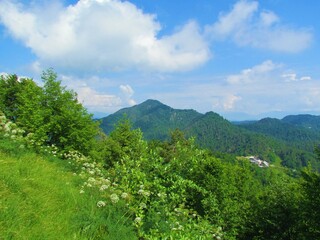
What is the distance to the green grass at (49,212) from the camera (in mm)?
5285

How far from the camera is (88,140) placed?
2900 centimetres

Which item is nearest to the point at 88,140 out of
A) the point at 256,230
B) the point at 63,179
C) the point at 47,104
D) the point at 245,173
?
the point at 47,104

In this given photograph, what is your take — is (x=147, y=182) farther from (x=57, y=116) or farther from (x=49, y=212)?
(x=57, y=116)

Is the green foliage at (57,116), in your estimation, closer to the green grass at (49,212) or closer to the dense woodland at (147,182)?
the dense woodland at (147,182)

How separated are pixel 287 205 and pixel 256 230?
4.30 metres

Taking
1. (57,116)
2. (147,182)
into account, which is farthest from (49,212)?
(57,116)

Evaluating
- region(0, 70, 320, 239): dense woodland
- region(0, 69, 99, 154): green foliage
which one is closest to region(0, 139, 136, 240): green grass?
region(0, 70, 320, 239): dense woodland

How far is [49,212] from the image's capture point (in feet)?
20.6

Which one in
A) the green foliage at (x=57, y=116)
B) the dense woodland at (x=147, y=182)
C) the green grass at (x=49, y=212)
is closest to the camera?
the green grass at (x=49, y=212)

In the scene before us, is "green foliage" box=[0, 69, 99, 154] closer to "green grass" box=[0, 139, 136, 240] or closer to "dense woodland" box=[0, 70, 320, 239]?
"dense woodland" box=[0, 70, 320, 239]

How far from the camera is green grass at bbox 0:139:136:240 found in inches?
208

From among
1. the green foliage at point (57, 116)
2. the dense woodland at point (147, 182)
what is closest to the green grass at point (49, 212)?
the dense woodland at point (147, 182)

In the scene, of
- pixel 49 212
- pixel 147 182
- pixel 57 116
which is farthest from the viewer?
pixel 57 116

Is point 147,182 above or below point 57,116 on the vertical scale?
below
